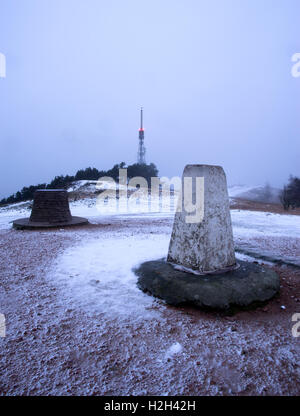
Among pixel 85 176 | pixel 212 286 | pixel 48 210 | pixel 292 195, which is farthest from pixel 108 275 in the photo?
pixel 85 176

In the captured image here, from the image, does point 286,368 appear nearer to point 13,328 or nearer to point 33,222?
point 13,328

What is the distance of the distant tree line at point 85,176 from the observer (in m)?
20.6

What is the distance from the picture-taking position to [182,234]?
3.33m

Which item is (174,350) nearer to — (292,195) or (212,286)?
(212,286)

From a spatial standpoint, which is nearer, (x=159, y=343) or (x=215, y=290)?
(x=159, y=343)

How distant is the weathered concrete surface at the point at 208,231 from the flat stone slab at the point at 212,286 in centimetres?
17

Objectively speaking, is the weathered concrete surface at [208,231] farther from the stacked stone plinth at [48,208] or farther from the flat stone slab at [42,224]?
the stacked stone plinth at [48,208]

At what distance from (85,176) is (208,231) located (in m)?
24.4

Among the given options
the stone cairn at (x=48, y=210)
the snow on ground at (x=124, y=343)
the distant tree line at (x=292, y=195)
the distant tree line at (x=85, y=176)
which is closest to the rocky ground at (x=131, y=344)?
the snow on ground at (x=124, y=343)

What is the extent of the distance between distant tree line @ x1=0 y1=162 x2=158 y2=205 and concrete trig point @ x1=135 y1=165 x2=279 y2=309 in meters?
19.0

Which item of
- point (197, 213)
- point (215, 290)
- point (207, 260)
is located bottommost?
point (215, 290)
